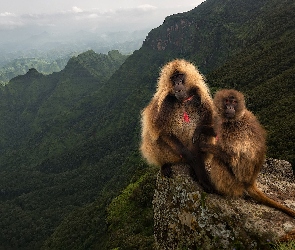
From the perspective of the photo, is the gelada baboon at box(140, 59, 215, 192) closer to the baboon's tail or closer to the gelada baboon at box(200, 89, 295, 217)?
the gelada baboon at box(200, 89, 295, 217)

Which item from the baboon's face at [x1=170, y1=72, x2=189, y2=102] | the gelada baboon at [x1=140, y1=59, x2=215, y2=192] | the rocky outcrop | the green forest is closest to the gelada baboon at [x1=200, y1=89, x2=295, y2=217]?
the gelada baboon at [x1=140, y1=59, x2=215, y2=192]

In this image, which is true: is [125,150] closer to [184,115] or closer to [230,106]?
[184,115]

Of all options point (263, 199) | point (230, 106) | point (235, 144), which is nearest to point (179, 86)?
point (230, 106)

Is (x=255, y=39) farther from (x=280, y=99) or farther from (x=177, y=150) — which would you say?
(x=177, y=150)

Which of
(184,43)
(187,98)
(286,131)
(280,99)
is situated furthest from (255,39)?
(187,98)

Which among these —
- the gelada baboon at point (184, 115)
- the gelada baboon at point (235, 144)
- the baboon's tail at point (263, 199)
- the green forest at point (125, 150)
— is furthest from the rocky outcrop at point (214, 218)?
the green forest at point (125, 150)
